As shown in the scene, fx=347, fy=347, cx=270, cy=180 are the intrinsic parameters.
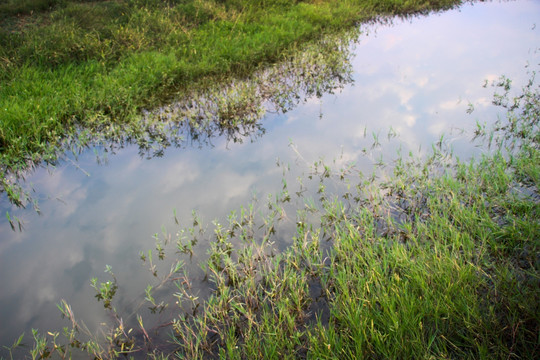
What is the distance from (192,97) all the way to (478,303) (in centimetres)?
545

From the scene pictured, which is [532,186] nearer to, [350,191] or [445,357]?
[350,191]

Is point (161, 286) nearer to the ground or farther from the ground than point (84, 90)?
nearer to the ground

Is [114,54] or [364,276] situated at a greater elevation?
[114,54]

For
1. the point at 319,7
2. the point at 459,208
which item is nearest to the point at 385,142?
the point at 459,208

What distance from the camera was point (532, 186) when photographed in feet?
12.9

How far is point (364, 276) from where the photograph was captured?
2.99 meters

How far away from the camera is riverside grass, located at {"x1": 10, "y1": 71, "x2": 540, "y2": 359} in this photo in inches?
92.4

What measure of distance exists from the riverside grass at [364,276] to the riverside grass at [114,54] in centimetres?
255

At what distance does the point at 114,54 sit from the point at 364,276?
21.7ft

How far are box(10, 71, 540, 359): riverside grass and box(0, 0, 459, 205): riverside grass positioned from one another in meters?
2.55

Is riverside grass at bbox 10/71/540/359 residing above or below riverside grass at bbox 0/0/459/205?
below

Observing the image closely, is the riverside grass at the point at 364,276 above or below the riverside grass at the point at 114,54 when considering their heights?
→ below

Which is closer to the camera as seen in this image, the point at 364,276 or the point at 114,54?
the point at 364,276

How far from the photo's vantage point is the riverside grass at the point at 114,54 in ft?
16.6
